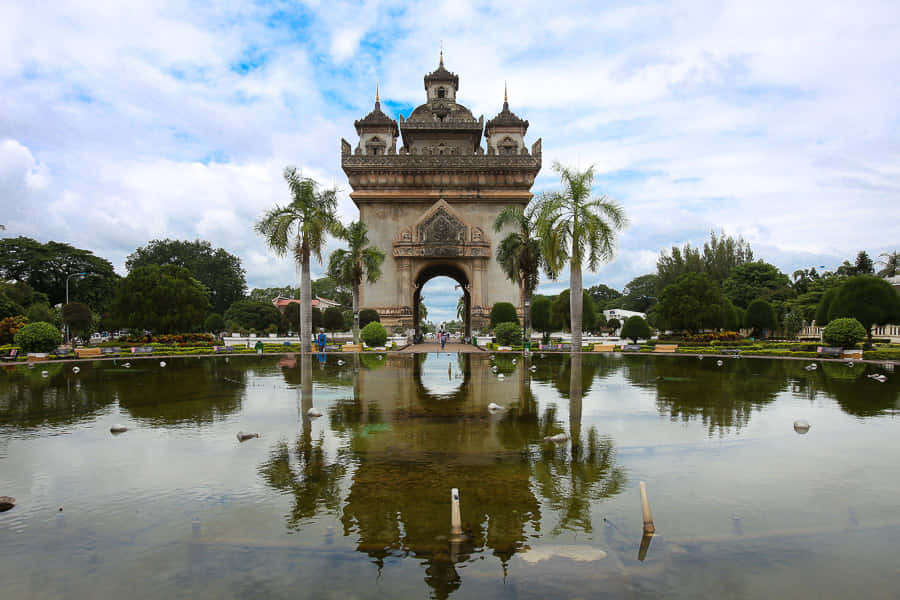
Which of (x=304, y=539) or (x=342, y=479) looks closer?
(x=304, y=539)

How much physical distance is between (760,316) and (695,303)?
442 inches

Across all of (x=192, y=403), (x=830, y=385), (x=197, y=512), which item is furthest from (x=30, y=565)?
(x=830, y=385)

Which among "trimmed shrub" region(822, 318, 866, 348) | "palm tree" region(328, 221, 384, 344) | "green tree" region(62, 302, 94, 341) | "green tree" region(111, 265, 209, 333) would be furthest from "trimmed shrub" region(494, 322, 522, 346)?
"green tree" region(62, 302, 94, 341)

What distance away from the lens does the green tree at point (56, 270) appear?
2121 inches

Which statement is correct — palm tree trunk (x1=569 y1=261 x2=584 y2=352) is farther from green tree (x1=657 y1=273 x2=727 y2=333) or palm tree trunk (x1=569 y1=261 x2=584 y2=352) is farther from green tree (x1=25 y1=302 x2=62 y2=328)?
green tree (x1=25 y1=302 x2=62 y2=328)

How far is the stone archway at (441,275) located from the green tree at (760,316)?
2264cm

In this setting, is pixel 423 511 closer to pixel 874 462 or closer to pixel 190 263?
pixel 874 462

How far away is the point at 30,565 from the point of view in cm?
493

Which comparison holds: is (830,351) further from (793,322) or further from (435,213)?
(435,213)

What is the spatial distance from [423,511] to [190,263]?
71431mm

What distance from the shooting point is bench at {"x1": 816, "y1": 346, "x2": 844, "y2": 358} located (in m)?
27.6

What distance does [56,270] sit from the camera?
55.7 meters

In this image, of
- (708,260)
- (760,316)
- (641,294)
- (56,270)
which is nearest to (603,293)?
(641,294)

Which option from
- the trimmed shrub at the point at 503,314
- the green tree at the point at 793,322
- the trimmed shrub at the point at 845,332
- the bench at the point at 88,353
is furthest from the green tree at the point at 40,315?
the green tree at the point at 793,322
